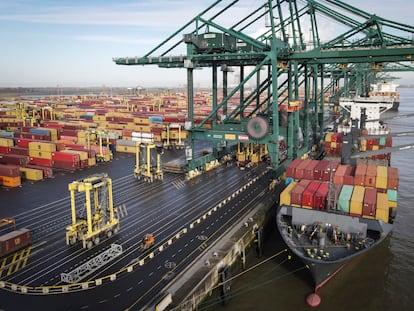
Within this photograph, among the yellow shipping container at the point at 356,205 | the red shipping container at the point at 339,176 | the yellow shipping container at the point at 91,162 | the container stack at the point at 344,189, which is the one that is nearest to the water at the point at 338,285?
the container stack at the point at 344,189

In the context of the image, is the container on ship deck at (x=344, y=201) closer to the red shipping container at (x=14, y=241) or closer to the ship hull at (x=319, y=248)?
the ship hull at (x=319, y=248)

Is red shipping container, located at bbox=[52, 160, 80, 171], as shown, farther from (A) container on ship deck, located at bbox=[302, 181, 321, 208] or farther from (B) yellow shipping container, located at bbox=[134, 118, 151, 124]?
(B) yellow shipping container, located at bbox=[134, 118, 151, 124]

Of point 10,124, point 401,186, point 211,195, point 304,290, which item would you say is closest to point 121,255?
point 304,290

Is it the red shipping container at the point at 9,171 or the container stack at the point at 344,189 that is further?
the red shipping container at the point at 9,171

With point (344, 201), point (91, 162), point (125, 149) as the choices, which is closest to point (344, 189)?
point (344, 201)

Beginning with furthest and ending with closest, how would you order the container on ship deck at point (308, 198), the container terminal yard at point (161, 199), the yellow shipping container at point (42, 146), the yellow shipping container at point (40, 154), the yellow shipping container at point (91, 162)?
the yellow shipping container at point (91, 162) < the yellow shipping container at point (42, 146) < the yellow shipping container at point (40, 154) < the container on ship deck at point (308, 198) < the container terminal yard at point (161, 199)
